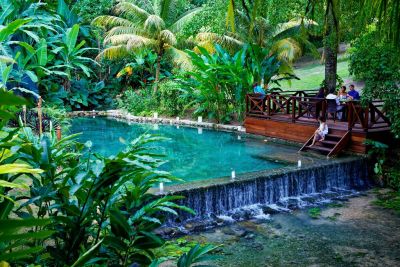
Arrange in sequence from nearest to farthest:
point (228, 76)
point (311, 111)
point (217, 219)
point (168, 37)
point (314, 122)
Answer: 1. point (217, 219)
2. point (314, 122)
3. point (311, 111)
4. point (228, 76)
5. point (168, 37)

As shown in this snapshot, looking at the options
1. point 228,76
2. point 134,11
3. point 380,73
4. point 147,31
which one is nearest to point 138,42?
point 147,31

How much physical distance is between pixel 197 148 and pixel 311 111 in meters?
3.33

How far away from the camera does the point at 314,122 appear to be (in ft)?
37.5

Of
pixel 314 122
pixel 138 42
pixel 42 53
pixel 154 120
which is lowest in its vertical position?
pixel 154 120

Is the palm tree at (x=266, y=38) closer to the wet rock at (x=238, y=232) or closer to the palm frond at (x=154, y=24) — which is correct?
the palm frond at (x=154, y=24)

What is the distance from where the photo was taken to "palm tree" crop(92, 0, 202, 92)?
59.6 ft

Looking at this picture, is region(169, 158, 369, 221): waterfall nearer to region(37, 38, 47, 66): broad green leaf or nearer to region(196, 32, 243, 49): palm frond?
region(37, 38, 47, 66): broad green leaf

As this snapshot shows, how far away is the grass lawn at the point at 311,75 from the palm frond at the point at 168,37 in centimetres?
589

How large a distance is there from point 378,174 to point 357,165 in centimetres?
51

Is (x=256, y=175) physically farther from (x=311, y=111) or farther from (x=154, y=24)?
(x=154, y=24)

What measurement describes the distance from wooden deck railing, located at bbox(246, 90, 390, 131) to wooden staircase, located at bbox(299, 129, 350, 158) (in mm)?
304

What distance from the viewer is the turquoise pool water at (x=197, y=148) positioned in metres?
9.72

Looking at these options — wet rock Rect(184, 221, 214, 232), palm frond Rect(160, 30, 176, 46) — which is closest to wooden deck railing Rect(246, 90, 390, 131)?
wet rock Rect(184, 221, 214, 232)

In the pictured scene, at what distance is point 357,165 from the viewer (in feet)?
31.3
